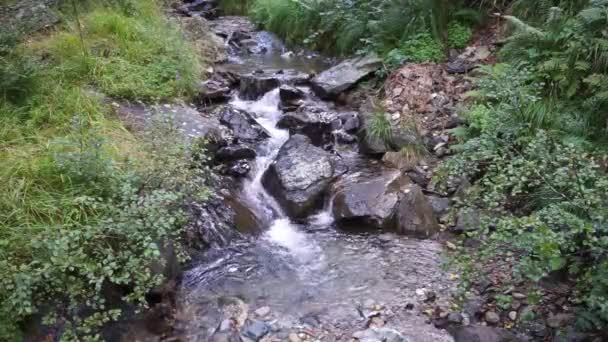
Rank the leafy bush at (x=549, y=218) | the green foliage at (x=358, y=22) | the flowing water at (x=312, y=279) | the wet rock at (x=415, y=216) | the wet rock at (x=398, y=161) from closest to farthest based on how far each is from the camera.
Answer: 1. the leafy bush at (x=549, y=218)
2. the flowing water at (x=312, y=279)
3. the wet rock at (x=415, y=216)
4. the wet rock at (x=398, y=161)
5. the green foliage at (x=358, y=22)

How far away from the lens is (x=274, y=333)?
3.96 metres

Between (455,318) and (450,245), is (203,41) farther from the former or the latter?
(455,318)

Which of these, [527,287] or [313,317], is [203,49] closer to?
[313,317]

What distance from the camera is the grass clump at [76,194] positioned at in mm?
3131

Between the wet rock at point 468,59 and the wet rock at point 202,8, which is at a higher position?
the wet rock at point 468,59

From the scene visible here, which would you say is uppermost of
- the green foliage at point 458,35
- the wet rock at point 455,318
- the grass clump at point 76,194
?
the green foliage at point 458,35

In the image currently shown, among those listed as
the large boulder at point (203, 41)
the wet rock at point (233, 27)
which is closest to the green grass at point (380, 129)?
the large boulder at point (203, 41)

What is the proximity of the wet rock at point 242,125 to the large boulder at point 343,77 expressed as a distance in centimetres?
147

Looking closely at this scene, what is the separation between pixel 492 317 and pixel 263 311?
188 cm

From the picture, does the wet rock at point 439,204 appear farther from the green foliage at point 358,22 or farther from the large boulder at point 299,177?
the green foliage at point 358,22

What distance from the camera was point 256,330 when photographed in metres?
3.97

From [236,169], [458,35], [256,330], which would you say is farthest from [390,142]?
[256,330]

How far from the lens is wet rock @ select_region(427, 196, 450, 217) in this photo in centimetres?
545

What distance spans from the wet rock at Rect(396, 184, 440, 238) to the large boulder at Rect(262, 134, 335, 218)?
3.24 ft
